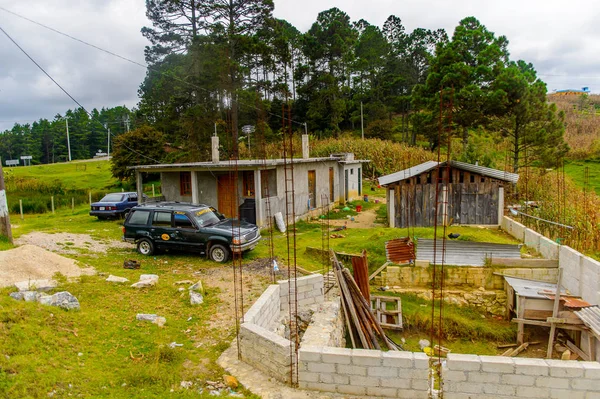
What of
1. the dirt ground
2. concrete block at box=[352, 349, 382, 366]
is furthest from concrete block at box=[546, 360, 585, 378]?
the dirt ground

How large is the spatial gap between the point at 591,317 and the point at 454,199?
9.24 meters

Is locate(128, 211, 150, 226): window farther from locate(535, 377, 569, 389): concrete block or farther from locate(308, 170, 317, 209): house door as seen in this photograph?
locate(535, 377, 569, 389): concrete block

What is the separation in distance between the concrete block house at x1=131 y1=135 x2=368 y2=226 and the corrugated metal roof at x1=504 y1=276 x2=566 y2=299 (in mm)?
9363

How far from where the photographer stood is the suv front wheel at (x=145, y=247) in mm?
13045

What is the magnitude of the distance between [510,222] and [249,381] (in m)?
13.9

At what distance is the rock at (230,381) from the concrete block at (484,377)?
3.18 meters

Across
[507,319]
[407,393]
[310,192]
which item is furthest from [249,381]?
[310,192]

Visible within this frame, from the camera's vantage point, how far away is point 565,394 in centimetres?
532

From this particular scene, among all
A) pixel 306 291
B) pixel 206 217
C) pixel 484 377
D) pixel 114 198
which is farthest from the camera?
pixel 114 198

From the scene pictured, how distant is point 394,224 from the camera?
17.6 m

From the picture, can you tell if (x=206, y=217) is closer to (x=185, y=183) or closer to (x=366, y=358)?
(x=185, y=183)

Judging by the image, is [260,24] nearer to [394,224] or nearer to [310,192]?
[310,192]

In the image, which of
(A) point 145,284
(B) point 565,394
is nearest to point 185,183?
(A) point 145,284

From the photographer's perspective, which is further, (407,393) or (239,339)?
(239,339)
